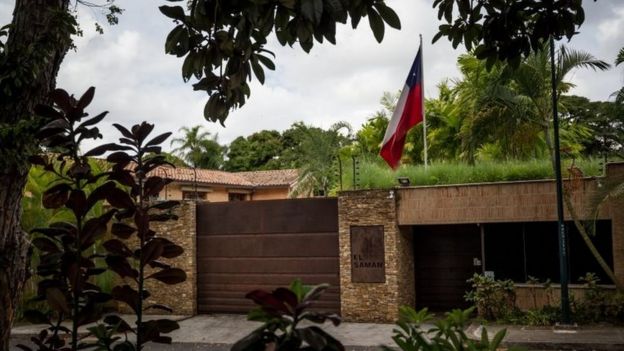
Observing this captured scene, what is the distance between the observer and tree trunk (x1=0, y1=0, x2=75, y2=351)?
2.24 meters

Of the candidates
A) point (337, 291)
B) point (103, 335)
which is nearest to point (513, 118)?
point (337, 291)

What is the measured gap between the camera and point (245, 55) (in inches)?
95.8

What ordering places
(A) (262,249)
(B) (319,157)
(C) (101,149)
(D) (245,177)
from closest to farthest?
1. (C) (101,149)
2. (A) (262,249)
3. (B) (319,157)
4. (D) (245,177)

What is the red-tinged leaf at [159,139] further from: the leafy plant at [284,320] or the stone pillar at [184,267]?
the stone pillar at [184,267]

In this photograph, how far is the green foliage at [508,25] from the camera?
3.50m

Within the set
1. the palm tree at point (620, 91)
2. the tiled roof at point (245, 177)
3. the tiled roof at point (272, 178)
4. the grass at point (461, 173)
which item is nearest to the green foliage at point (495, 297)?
the grass at point (461, 173)

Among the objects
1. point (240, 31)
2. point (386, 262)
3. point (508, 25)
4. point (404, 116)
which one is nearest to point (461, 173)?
point (404, 116)

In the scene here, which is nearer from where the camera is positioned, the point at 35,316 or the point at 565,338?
the point at 35,316

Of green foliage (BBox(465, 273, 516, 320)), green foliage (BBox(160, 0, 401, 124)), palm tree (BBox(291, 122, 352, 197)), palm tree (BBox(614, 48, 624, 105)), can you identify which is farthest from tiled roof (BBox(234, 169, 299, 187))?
green foliage (BBox(160, 0, 401, 124))

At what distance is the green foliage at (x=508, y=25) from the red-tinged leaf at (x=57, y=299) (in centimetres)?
272

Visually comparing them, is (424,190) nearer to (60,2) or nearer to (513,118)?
(513,118)

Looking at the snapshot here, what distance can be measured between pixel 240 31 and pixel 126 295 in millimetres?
990

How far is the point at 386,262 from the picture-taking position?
12.6 metres

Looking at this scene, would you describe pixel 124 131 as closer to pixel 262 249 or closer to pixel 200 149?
pixel 262 249
